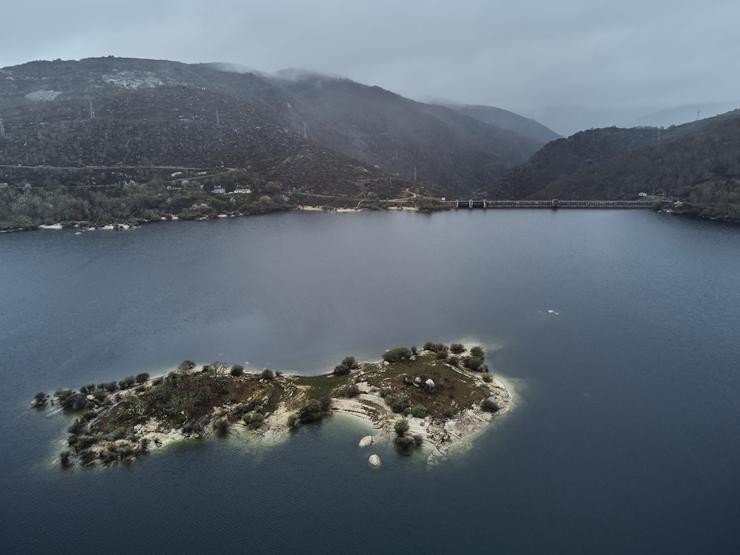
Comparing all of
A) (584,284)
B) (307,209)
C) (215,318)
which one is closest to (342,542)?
(215,318)

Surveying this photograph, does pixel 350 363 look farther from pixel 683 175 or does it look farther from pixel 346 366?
pixel 683 175

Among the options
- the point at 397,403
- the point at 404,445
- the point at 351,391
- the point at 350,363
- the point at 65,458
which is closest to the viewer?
the point at 65,458

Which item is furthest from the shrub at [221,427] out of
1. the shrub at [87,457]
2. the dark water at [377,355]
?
the shrub at [87,457]

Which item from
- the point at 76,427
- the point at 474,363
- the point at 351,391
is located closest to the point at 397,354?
the point at 474,363

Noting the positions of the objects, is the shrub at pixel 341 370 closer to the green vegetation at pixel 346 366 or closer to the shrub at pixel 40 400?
the green vegetation at pixel 346 366

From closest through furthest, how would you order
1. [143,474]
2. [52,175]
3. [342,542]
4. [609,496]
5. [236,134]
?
1. [342,542]
2. [609,496]
3. [143,474]
4. [52,175]
5. [236,134]

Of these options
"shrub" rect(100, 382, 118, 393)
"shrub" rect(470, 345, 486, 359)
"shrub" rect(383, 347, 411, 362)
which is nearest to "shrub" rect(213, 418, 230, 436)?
"shrub" rect(100, 382, 118, 393)

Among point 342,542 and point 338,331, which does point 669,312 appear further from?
point 342,542
